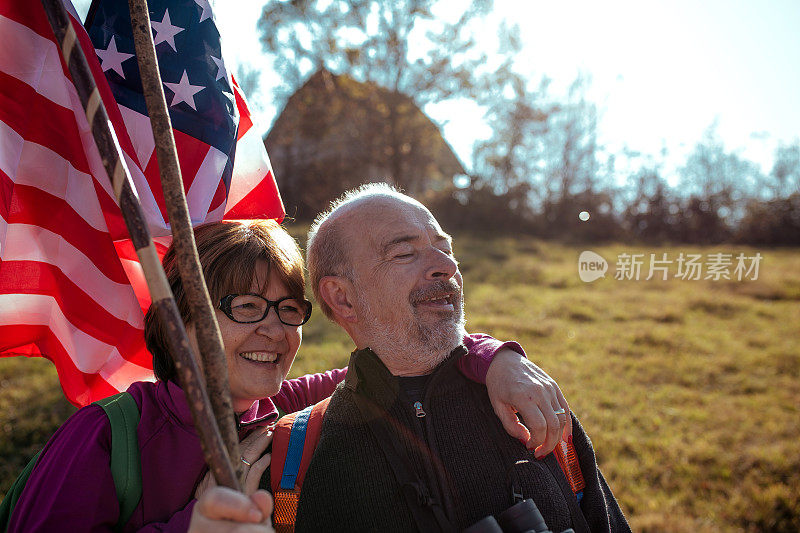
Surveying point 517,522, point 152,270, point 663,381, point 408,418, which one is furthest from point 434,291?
point 663,381

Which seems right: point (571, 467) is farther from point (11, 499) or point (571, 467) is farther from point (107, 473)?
point (11, 499)

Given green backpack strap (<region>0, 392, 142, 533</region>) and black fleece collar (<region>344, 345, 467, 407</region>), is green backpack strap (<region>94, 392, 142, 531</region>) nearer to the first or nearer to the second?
green backpack strap (<region>0, 392, 142, 533</region>)

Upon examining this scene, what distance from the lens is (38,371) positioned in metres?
6.64

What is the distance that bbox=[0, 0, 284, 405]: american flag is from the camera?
206 cm

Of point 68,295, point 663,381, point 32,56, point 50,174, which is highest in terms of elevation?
point 32,56

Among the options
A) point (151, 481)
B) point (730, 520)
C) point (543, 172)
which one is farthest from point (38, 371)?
point (543, 172)

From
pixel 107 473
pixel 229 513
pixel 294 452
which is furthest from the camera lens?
pixel 294 452

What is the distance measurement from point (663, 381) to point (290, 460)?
6.54 metres

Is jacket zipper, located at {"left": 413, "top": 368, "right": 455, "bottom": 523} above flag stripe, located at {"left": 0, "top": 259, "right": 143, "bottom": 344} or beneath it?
beneath

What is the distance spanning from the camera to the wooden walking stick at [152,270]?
3.35ft

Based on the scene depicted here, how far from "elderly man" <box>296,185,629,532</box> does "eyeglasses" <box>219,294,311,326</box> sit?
0.35 m

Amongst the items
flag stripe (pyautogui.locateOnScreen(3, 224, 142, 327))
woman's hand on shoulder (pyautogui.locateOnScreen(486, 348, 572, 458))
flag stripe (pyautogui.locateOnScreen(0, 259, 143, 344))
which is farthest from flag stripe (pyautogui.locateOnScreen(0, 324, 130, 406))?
woman's hand on shoulder (pyautogui.locateOnScreen(486, 348, 572, 458))

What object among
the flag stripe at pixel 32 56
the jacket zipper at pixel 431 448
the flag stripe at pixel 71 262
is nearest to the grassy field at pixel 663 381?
the flag stripe at pixel 71 262

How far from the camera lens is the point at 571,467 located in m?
2.23
